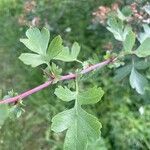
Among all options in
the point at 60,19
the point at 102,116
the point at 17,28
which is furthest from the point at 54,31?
the point at 102,116

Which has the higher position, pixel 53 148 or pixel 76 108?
pixel 76 108

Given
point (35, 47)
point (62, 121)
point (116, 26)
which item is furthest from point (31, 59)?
point (116, 26)

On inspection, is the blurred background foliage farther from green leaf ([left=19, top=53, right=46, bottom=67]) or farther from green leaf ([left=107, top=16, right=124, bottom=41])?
green leaf ([left=19, top=53, right=46, bottom=67])

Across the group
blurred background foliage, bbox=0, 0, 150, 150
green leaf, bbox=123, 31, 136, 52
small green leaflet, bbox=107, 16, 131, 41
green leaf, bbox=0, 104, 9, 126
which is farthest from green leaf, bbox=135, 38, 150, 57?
blurred background foliage, bbox=0, 0, 150, 150

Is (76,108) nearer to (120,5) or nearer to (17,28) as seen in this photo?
(120,5)

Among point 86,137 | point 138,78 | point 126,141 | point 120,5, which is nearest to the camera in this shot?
point 86,137
